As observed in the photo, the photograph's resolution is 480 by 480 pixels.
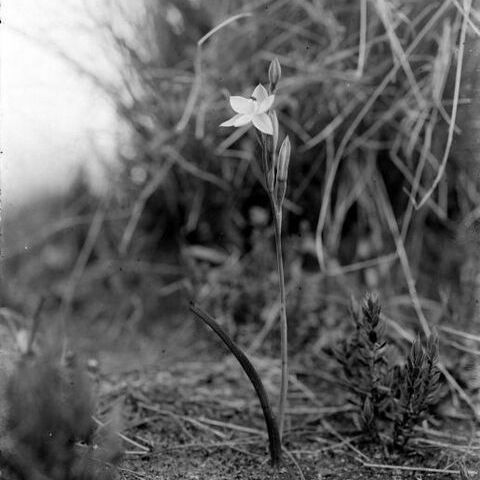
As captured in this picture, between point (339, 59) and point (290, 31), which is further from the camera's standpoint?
point (290, 31)

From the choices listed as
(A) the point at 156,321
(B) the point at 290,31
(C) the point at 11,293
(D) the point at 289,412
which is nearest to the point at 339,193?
(B) the point at 290,31

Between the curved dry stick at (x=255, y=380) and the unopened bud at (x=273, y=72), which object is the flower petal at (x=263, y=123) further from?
the curved dry stick at (x=255, y=380)

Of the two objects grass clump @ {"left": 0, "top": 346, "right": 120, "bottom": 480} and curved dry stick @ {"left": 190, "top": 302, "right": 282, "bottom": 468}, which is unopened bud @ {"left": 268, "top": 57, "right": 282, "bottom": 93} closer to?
curved dry stick @ {"left": 190, "top": 302, "right": 282, "bottom": 468}

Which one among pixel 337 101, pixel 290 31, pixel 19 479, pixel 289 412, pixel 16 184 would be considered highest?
pixel 290 31

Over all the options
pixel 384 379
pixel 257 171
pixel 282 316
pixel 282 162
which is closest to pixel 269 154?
pixel 282 162

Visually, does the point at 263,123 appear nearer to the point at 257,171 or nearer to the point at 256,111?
the point at 256,111

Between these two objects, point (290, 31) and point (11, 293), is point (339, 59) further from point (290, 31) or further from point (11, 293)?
point (11, 293)
